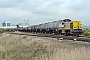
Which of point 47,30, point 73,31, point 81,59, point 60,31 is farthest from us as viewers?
point 47,30

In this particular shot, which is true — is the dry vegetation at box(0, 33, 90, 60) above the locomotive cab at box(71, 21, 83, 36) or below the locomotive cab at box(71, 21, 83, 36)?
below

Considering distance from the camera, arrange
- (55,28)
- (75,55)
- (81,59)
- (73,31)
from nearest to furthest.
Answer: (81,59), (75,55), (73,31), (55,28)

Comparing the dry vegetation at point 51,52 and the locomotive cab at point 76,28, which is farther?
the locomotive cab at point 76,28

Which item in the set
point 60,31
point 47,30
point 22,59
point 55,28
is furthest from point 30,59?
point 47,30

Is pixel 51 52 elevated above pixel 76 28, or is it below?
below

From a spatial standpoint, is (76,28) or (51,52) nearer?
(51,52)

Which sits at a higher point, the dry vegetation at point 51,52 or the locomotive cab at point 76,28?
A: the locomotive cab at point 76,28

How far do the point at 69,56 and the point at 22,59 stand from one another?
5395mm

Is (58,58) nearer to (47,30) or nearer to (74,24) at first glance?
(74,24)

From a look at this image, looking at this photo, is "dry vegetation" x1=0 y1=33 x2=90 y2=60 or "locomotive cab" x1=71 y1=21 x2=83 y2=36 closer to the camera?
"dry vegetation" x1=0 y1=33 x2=90 y2=60

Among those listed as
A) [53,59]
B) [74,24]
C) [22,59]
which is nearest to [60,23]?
[74,24]

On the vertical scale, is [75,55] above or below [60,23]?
below

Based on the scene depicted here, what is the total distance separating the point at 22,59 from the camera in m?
15.8

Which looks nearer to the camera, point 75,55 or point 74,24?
point 75,55
